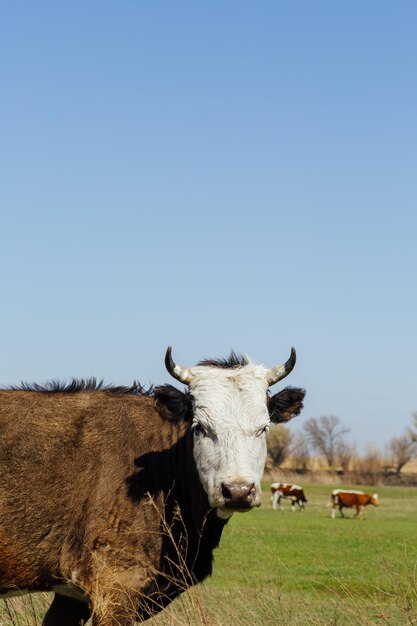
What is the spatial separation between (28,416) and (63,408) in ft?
1.06

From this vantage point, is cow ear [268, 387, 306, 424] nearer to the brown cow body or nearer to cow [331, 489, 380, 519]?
the brown cow body

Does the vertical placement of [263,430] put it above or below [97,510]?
above

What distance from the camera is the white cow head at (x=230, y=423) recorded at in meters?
6.98

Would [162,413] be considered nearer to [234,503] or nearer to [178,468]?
[178,468]

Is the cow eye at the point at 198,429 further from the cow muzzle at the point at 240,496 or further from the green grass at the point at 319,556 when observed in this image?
the green grass at the point at 319,556

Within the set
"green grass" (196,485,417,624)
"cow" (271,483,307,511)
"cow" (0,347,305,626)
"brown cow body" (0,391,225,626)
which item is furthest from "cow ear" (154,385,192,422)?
"cow" (271,483,307,511)

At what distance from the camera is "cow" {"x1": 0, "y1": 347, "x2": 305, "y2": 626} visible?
7141 mm

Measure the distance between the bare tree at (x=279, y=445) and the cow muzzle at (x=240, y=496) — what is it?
9870cm

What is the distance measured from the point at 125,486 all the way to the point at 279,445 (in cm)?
10075

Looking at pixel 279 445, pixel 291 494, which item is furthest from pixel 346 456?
pixel 291 494

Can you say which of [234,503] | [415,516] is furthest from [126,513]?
[415,516]

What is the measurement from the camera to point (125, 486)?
7.44 metres

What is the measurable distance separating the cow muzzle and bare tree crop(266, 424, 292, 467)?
324 feet

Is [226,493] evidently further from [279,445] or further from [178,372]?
[279,445]
